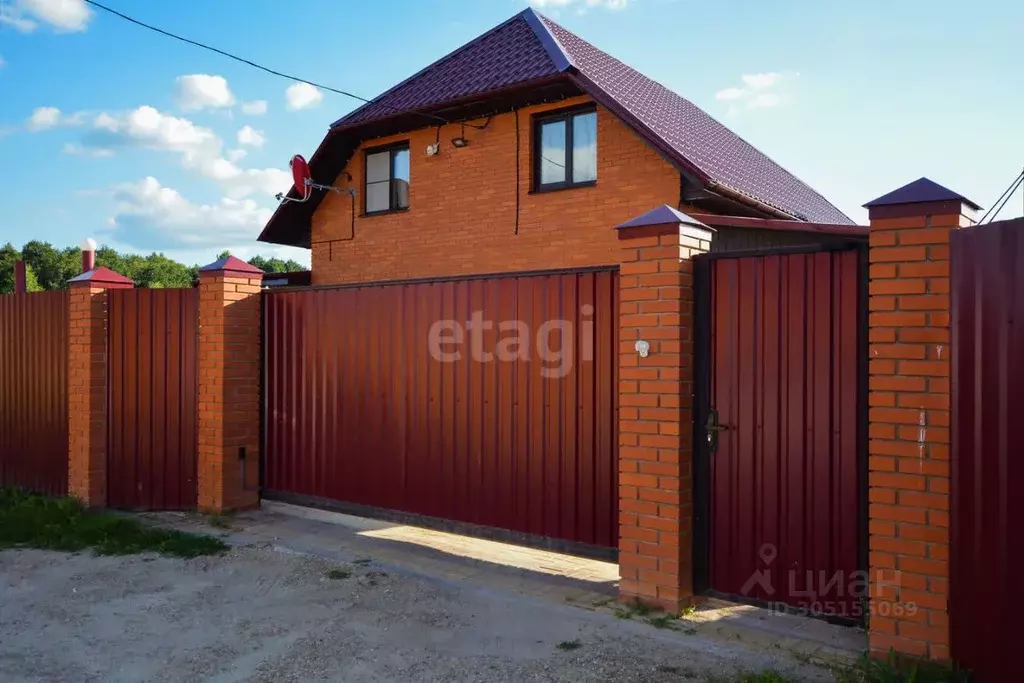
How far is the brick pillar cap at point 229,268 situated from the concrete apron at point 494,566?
2.17m

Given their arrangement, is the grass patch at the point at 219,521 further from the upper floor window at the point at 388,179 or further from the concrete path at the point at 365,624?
the upper floor window at the point at 388,179

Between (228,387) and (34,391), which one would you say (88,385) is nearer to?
(34,391)

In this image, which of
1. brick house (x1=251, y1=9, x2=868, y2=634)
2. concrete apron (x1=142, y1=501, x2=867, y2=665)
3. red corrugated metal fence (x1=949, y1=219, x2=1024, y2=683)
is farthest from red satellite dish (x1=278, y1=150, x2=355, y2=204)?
red corrugated metal fence (x1=949, y1=219, x2=1024, y2=683)

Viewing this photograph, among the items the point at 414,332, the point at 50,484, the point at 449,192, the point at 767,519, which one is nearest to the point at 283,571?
the point at 414,332

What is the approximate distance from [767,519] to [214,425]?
486cm

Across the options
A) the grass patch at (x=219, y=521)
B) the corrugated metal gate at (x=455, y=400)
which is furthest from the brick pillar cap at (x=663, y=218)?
the grass patch at (x=219, y=521)

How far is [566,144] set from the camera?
10305 millimetres

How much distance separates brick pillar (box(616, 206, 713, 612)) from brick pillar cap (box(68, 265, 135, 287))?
505cm

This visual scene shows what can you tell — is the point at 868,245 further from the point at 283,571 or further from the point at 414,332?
the point at 283,571

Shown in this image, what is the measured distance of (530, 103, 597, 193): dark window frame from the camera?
1009 centimetres

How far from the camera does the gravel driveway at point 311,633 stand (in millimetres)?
3605

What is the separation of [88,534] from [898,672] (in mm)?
5793

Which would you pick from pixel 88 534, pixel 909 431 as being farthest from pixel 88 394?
pixel 909 431

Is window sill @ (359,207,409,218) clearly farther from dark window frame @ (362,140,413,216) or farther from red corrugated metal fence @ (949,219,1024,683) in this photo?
red corrugated metal fence @ (949,219,1024,683)
